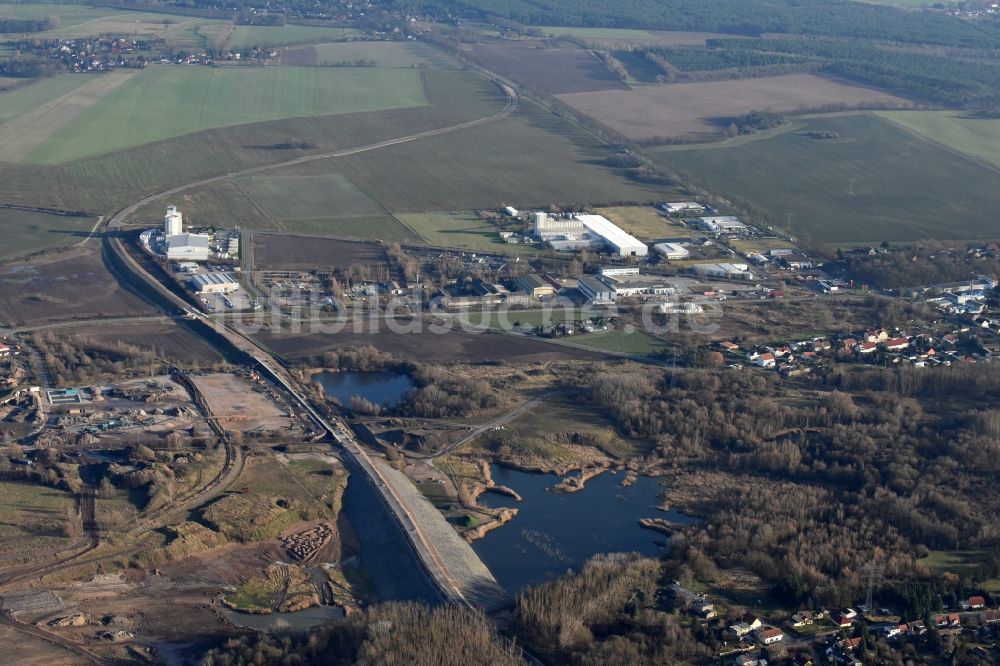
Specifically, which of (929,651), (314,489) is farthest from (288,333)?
(929,651)

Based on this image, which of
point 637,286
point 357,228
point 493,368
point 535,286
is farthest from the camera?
point 357,228

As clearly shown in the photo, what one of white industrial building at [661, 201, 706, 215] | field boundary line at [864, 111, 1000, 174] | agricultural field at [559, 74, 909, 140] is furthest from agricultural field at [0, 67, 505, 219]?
field boundary line at [864, 111, 1000, 174]

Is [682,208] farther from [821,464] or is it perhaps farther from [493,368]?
[821,464]

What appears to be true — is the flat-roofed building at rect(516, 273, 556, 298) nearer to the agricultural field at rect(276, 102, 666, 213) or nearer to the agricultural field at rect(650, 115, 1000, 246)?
the agricultural field at rect(276, 102, 666, 213)

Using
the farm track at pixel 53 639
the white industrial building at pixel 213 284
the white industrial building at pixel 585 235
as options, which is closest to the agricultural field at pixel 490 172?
the white industrial building at pixel 585 235

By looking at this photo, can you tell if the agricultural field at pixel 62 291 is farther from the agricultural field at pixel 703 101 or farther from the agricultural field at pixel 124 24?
the agricultural field at pixel 124 24

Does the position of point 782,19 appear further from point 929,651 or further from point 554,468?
point 929,651

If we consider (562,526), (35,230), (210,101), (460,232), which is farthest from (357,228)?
(562,526)
